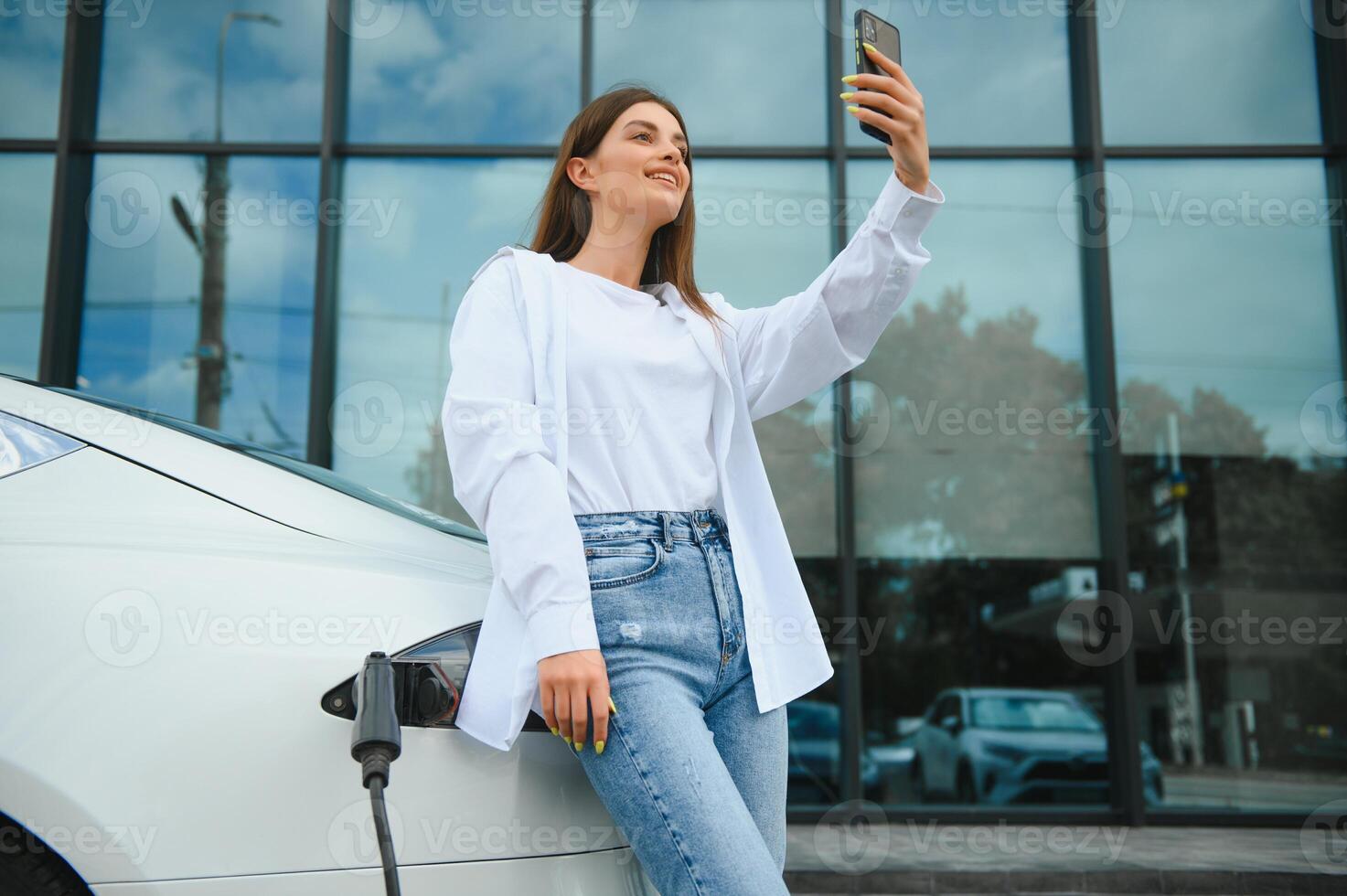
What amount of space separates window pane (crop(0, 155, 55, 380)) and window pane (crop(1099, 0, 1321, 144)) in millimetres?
5831

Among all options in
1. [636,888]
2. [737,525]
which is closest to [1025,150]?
[737,525]

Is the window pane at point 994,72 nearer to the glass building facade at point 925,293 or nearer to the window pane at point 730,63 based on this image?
the glass building facade at point 925,293

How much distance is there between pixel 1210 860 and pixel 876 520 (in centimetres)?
222

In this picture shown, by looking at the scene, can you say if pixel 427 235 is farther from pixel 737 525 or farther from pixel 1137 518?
pixel 737 525

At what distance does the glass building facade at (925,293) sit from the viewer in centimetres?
575

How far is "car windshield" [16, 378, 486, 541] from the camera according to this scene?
180 centimetres

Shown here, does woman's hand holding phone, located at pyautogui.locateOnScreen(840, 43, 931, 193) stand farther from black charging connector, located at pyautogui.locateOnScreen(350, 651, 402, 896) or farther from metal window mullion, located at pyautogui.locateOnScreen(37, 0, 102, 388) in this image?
metal window mullion, located at pyautogui.locateOnScreen(37, 0, 102, 388)

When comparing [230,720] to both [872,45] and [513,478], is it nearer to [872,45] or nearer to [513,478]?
[513,478]

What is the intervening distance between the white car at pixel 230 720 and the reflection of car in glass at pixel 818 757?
4260 mm

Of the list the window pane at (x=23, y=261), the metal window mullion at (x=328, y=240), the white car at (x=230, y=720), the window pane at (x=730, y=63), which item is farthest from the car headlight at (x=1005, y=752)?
the window pane at (x=23, y=261)

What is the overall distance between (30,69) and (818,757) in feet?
18.7

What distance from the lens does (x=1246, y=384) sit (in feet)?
19.8

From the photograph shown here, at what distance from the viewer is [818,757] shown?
18.6 ft

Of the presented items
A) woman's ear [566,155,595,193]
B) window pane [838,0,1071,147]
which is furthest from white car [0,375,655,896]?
window pane [838,0,1071,147]
